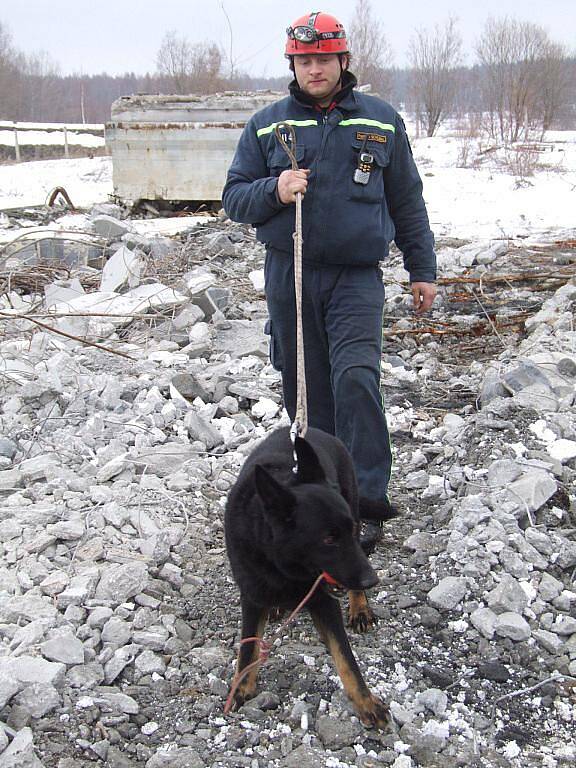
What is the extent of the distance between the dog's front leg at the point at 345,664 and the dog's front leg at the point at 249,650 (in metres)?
0.25

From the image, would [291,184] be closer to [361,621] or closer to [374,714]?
[361,621]

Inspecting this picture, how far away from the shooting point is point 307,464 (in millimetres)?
2738

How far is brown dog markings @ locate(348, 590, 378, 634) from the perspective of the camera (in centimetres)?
340

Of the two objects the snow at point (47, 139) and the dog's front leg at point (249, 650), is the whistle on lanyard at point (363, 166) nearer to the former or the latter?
the dog's front leg at point (249, 650)

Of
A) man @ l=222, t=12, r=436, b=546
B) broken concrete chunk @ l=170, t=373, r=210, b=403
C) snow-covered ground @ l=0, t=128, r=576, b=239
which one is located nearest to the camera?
man @ l=222, t=12, r=436, b=546

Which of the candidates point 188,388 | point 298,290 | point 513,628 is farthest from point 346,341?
point 188,388

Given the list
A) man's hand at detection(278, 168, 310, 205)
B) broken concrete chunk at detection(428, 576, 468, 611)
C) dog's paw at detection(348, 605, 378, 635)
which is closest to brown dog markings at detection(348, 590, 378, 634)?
dog's paw at detection(348, 605, 378, 635)

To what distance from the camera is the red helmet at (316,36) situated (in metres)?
3.51

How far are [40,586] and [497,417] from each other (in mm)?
2830

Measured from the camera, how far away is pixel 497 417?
16.5ft

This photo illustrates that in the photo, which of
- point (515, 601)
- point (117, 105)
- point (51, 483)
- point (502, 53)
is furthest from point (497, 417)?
point (502, 53)

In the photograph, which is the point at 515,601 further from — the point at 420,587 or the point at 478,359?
the point at 478,359

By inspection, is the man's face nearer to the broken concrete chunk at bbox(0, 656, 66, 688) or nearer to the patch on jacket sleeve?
the patch on jacket sleeve

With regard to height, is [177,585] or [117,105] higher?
[117,105]
